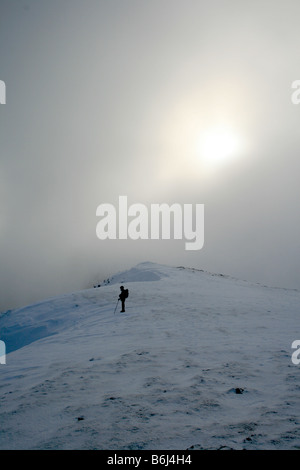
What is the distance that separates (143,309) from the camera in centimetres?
1783

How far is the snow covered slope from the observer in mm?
5238

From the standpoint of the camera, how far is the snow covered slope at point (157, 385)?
5.24 meters

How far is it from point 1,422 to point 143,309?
12060 millimetres

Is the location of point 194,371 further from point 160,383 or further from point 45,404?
point 45,404

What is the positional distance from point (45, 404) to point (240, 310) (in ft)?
46.6

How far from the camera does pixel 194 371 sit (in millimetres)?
8312

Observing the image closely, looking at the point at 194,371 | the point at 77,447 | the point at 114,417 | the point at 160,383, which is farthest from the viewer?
the point at 194,371

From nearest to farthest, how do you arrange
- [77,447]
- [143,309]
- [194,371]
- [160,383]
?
1. [77,447]
2. [160,383]
3. [194,371]
4. [143,309]

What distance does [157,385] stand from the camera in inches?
291
